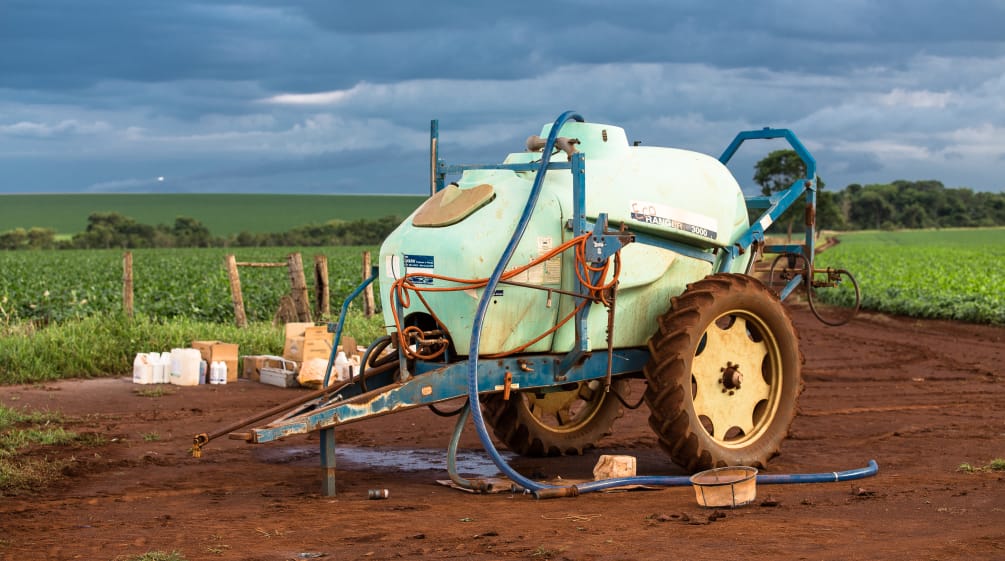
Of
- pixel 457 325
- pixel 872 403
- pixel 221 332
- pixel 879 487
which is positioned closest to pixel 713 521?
pixel 879 487

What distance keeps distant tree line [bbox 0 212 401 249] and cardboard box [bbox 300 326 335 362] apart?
5701cm

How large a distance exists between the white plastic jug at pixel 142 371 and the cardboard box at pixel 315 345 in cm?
175

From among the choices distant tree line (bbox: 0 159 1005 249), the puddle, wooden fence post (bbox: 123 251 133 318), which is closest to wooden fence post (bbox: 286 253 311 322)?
wooden fence post (bbox: 123 251 133 318)

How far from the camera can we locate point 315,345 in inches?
550

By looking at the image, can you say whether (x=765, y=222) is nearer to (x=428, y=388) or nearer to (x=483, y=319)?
(x=483, y=319)

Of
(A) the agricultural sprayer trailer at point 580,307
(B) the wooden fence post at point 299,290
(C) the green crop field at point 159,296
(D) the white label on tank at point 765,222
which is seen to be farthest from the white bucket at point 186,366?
(D) the white label on tank at point 765,222

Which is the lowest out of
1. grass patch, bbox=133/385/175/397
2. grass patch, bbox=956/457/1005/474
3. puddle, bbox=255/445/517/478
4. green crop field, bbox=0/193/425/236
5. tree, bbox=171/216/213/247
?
puddle, bbox=255/445/517/478

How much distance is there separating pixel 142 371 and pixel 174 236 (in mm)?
61917

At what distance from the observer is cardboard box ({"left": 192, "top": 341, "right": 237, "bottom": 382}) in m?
14.0

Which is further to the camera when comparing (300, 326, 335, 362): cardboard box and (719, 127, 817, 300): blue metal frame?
(300, 326, 335, 362): cardboard box

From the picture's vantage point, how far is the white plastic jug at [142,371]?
44.7ft

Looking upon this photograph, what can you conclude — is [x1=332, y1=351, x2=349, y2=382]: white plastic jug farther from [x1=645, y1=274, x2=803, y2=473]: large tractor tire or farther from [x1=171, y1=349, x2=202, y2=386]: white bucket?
[x1=645, y1=274, x2=803, y2=473]: large tractor tire

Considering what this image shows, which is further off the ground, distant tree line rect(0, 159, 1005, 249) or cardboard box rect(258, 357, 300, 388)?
distant tree line rect(0, 159, 1005, 249)

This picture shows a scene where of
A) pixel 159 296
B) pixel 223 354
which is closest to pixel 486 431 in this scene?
pixel 223 354
